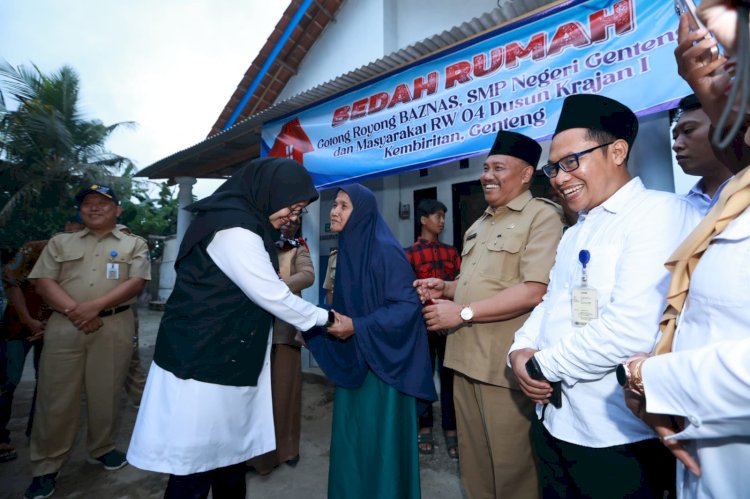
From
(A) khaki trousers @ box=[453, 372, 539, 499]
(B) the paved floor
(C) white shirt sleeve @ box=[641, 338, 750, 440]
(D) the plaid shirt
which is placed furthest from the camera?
(D) the plaid shirt

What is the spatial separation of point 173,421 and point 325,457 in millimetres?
1754

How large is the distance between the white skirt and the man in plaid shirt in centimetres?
180

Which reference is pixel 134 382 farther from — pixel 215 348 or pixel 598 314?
pixel 598 314

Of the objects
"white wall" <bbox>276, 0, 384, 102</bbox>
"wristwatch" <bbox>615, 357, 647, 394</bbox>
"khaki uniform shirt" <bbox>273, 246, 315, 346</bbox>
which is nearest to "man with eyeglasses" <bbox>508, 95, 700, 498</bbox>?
"wristwatch" <bbox>615, 357, 647, 394</bbox>

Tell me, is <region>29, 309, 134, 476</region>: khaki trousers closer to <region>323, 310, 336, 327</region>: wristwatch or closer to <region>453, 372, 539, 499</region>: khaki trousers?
<region>323, 310, 336, 327</region>: wristwatch

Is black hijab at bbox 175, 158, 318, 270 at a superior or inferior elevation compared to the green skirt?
superior

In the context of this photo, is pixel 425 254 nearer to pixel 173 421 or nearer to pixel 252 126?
pixel 173 421

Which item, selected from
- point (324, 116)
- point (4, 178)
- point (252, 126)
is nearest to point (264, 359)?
point (324, 116)

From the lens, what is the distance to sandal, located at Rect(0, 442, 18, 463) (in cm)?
310

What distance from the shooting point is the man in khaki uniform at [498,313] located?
1.89 m

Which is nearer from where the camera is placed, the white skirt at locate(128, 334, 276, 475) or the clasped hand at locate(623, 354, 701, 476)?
the clasped hand at locate(623, 354, 701, 476)

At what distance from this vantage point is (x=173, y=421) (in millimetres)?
1753

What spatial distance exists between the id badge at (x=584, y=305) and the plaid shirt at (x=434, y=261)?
2.28 metres

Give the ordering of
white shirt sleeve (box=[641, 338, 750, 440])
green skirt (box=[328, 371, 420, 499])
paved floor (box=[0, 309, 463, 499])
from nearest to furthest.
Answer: white shirt sleeve (box=[641, 338, 750, 440]) → green skirt (box=[328, 371, 420, 499]) → paved floor (box=[0, 309, 463, 499])
